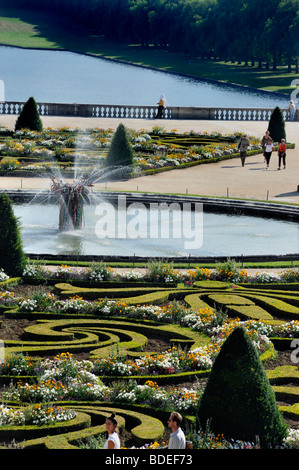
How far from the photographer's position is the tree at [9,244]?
21281mm

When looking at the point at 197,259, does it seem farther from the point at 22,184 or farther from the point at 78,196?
the point at 22,184

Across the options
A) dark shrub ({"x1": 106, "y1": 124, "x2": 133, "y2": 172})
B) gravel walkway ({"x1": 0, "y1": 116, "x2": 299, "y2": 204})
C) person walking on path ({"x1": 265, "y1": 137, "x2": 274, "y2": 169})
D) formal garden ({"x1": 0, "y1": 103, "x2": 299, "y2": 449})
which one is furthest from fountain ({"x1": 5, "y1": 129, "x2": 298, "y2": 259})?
person walking on path ({"x1": 265, "y1": 137, "x2": 274, "y2": 169})

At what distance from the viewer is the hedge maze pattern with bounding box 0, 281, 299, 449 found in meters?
13.6

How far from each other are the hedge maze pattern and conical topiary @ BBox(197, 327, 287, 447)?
3.58ft

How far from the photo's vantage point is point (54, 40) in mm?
179000

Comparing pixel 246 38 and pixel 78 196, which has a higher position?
pixel 246 38

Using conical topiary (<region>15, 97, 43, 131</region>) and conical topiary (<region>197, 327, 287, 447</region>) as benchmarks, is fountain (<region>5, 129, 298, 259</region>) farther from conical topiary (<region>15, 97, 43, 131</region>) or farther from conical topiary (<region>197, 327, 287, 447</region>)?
conical topiary (<region>15, 97, 43, 131</region>)

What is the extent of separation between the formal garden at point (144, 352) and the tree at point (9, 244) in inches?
1.0

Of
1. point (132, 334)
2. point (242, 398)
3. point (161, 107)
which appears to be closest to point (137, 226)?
point (132, 334)

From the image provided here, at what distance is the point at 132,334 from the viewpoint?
1762 cm

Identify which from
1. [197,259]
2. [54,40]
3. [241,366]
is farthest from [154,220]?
[54,40]

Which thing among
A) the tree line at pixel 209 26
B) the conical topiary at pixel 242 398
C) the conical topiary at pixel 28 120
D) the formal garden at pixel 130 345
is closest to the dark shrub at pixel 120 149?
the conical topiary at pixel 28 120

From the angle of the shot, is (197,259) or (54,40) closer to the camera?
(197,259)

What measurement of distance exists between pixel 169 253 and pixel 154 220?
4.16 metres
